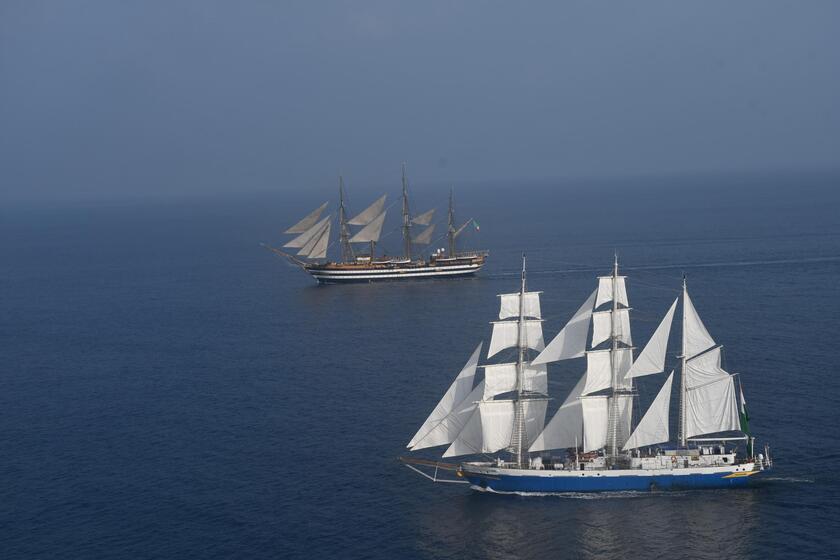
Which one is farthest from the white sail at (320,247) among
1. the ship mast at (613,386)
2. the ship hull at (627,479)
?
the ship hull at (627,479)

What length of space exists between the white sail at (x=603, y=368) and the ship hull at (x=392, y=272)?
296ft

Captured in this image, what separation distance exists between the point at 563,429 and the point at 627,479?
6441 millimetres

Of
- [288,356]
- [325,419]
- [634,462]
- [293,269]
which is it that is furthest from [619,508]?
[293,269]

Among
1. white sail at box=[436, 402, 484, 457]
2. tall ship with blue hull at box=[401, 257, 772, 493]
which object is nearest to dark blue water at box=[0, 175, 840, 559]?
tall ship with blue hull at box=[401, 257, 772, 493]

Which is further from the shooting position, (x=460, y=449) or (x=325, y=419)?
(x=325, y=419)

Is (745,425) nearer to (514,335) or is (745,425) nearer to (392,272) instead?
(514,335)

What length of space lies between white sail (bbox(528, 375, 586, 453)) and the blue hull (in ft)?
12.3

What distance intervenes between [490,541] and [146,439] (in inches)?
1394

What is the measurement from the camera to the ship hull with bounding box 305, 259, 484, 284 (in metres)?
163

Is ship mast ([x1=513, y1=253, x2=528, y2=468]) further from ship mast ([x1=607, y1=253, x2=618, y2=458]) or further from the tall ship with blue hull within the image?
ship mast ([x1=607, y1=253, x2=618, y2=458])

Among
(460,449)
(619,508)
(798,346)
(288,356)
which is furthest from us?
(288,356)

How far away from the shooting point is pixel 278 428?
268ft

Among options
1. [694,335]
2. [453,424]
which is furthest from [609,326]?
[453,424]

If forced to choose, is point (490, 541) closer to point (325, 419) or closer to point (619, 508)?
point (619, 508)
